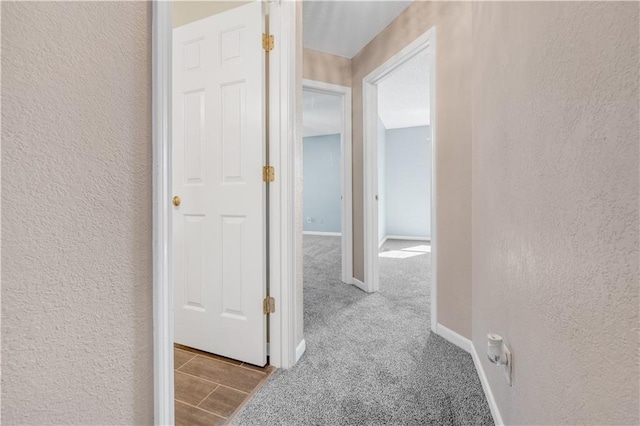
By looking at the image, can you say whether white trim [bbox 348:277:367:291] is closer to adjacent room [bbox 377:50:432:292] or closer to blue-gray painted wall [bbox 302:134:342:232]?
adjacent room [bbox 377:50:432:292]

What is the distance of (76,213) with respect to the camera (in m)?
0.61

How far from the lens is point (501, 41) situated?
114 centimetres

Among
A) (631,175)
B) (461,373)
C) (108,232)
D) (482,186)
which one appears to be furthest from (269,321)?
(631,175)

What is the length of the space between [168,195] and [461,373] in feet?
5.20

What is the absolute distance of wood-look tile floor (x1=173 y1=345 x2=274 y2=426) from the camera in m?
1.29

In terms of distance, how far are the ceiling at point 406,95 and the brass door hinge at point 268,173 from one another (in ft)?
6.49

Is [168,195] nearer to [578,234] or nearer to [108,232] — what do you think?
[108,232]

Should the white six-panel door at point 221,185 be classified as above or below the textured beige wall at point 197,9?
below

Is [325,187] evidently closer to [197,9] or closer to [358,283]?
[358,283]

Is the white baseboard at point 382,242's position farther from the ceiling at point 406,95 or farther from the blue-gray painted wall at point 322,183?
the ceiling at point 406,95

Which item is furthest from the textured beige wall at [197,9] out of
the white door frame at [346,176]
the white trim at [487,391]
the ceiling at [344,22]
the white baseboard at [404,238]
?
the white baseboard at [404,238]

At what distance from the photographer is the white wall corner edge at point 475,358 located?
121cm

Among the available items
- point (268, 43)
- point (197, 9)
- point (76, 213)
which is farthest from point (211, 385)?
point (197, 9)

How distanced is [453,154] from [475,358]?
1.16m
